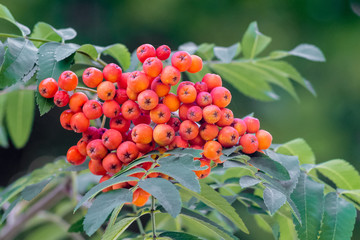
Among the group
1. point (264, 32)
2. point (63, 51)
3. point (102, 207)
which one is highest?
point (264, 32)

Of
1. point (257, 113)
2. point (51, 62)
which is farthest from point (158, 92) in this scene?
point (257, 113)

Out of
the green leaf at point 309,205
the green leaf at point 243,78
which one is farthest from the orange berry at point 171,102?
the green leaf at point 243,78

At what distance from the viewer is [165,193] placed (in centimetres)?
74

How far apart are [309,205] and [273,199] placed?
18cm

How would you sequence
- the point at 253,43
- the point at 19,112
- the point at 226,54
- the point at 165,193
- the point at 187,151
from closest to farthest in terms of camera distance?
the point at 165,193 → the point at 187,151 → the point at 226,54 → the point at 253,43 → the point at 19,112

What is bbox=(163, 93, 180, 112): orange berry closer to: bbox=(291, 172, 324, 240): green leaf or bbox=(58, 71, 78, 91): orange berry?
bbox=(58, 71, 78, 91): orange berry

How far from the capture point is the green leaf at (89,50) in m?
1.04

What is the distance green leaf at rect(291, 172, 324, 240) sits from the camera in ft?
2.99

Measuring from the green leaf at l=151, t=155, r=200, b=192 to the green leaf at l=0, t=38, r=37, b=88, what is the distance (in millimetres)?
356

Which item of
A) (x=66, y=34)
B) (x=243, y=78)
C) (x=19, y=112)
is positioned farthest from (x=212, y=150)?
(x=19, y=112)

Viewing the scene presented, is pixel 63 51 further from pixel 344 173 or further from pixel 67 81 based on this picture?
pixel 344 173

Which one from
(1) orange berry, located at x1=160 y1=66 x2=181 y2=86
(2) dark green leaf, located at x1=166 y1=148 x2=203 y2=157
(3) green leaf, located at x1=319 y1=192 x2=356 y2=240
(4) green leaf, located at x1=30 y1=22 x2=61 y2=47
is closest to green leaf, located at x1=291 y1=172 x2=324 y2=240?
(3) green leaf, located at x1=319 y1=192 x2=356 y2=240

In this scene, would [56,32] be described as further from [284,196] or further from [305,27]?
[305,27]

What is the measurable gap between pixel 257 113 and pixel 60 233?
2.42 meters
